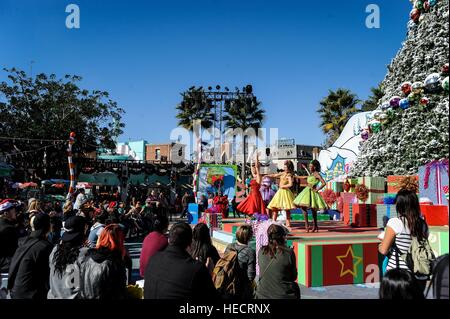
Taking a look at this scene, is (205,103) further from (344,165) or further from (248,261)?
(248,261)

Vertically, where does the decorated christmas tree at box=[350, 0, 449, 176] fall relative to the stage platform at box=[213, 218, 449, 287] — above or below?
above

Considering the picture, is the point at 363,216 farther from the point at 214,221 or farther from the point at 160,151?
the point at 160,151

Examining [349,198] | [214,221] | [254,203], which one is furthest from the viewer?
[349,198]

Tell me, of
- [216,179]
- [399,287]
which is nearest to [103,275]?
[399,287]

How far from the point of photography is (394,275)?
2.48 m

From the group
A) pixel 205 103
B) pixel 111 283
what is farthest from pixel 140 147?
pixel 111 283

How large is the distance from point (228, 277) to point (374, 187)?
1215 centimetres

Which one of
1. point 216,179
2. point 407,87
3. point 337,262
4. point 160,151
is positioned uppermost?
point 160,151

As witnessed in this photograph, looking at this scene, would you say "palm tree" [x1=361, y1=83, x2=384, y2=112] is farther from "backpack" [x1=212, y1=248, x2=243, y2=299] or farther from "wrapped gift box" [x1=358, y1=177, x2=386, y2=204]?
"backpack" [x1=212, y1=248, x2=243, y2=299]

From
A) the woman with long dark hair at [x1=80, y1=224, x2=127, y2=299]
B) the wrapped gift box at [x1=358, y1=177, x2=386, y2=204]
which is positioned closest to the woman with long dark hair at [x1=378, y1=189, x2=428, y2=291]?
the woman with long dark hair at [x1=80, y1=224, x2=127, y2=299]

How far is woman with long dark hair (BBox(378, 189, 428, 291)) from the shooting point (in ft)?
12.8

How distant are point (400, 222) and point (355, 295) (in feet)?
9.79

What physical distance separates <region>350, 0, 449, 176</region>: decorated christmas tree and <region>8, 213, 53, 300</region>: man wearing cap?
11799 mm

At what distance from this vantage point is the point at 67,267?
375 cm
